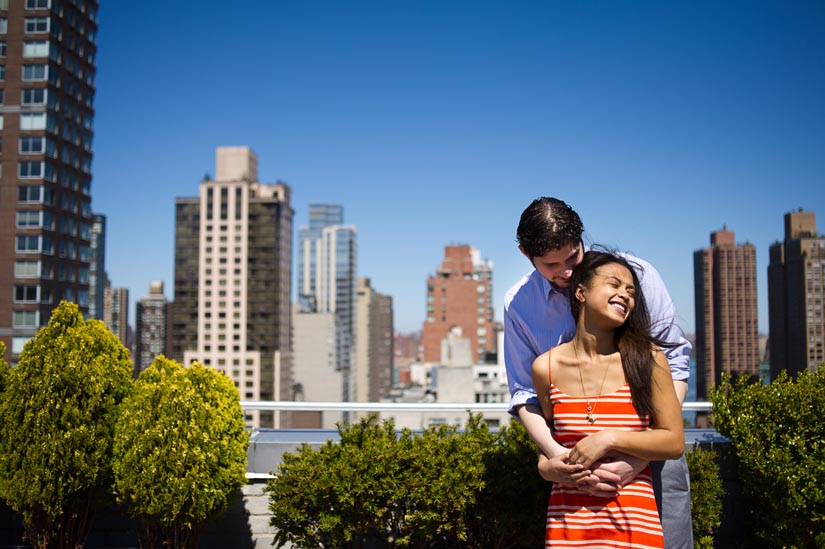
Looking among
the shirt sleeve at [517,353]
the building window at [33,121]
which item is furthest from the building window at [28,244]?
the shirt sleeve at [517,353]

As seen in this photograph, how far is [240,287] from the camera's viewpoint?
10444 centimetres

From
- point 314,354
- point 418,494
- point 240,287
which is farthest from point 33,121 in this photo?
point 314,354

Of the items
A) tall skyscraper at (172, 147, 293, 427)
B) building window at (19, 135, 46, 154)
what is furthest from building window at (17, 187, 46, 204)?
tall skyscraper at (172, 147, 293, 427)

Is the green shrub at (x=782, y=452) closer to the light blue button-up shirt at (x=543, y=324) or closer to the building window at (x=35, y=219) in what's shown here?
the light blue button-up shirt at (x=543, y=324)

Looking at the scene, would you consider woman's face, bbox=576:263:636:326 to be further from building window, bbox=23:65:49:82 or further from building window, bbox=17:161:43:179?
building window, bbox=17:161:43:179

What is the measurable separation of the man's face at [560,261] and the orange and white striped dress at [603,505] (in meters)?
0.45

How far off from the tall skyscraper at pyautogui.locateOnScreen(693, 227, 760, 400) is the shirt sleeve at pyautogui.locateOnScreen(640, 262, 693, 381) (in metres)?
28.7

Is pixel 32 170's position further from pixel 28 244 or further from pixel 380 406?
pixel 380 406

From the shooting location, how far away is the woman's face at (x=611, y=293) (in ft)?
7.79

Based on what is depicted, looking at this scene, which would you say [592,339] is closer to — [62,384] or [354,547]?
[354,547]

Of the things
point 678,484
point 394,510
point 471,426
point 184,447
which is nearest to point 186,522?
point 184,447

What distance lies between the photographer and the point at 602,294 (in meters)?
2.39

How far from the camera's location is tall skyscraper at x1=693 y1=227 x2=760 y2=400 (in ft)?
96.7

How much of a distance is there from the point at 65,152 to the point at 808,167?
101 ft
